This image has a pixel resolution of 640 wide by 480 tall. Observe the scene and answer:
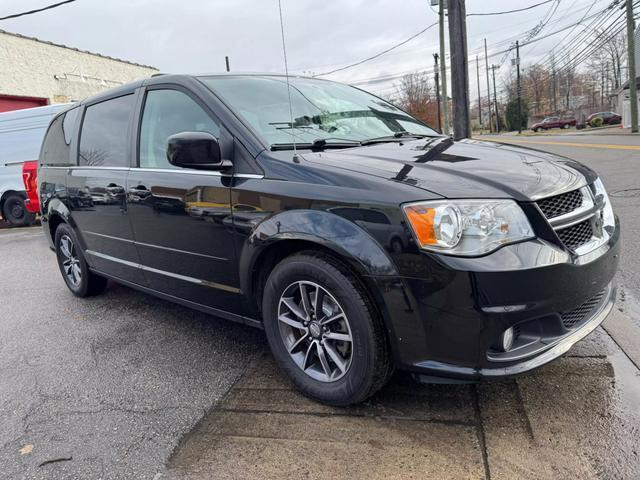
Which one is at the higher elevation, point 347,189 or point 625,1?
point 625,1

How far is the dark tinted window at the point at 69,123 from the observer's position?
468 cm

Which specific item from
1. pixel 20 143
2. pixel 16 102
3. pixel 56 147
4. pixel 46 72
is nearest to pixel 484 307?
pixel 56 147

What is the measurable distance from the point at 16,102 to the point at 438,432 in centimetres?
2015

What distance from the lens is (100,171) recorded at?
4004mm

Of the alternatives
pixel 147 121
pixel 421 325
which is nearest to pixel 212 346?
pixel 147 121

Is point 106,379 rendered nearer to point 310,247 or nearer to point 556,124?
point 310,247

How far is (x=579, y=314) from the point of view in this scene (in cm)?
243

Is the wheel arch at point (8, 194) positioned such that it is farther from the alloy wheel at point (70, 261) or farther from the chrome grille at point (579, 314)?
the chrome grille at point (579, 314)

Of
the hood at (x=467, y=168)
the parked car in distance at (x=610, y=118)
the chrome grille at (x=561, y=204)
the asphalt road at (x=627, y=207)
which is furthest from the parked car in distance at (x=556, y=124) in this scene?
the chrome grille at (x=561, y=204)

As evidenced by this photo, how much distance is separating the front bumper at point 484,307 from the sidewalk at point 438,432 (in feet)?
1.14

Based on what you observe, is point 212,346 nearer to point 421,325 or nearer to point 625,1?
point 421,325

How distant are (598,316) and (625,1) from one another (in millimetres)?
31156

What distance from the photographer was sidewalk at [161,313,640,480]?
213cm

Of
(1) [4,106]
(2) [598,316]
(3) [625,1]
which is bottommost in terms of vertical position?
(2) [598,316]
